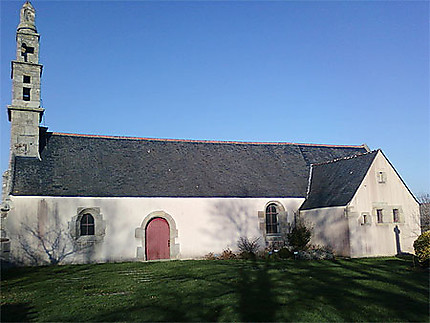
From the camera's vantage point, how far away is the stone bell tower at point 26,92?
67.8 feet

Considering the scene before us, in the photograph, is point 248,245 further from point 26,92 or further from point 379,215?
point 26,92

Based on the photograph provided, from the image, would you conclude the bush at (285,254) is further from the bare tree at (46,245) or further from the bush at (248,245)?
the bare tree at (46,245)

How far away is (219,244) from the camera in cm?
2134

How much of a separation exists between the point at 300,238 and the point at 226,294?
38.8 feet

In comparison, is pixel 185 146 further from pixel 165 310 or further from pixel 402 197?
pixel 165 310

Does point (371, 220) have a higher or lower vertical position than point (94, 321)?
higher

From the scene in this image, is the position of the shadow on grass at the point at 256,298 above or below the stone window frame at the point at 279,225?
below

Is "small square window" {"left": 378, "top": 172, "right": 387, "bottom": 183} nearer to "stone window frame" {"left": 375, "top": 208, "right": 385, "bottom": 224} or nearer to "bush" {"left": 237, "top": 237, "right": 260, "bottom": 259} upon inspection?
"stone window frame" {"left": 375, "top": 208, "right": 385, "bottom": 224}

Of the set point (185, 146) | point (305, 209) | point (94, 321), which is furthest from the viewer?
point (185, 146)

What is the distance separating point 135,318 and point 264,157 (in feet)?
58.4

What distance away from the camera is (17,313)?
31.5 feet

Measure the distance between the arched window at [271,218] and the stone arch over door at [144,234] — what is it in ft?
16.7

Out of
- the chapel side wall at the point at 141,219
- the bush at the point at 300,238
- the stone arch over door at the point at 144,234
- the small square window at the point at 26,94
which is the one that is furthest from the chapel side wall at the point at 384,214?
the small square window at the point at 26,94

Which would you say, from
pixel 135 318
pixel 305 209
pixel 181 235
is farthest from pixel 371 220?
pixel 135 318
